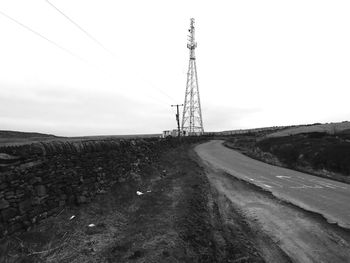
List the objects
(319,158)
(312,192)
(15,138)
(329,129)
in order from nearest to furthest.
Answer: (312,192)
(15,138)
(319,158)
(329,129)

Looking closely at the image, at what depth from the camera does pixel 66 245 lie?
6.39m

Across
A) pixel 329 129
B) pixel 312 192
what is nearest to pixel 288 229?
pixel 312 192

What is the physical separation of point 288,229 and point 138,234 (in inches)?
167

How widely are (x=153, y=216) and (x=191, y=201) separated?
1926 millimetres

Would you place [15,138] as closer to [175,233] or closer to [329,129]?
[175,233]

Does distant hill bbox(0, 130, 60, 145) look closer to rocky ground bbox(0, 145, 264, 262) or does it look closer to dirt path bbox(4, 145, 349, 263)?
dirt path bbox(4, 145, 349, 263)

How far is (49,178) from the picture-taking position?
7801 millimetres

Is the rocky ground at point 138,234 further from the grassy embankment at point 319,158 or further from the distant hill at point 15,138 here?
the grassy embankment at point 319,158

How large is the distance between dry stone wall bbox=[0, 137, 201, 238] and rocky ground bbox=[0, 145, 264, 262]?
0.32 meters

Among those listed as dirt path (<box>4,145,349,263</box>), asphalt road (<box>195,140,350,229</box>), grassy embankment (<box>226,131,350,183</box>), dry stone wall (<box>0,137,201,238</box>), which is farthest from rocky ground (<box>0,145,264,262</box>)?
grassy embankment (<box>226,131,350,183</box>)

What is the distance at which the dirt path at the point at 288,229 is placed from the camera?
247 inches

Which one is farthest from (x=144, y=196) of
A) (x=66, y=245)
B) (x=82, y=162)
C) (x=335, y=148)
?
(x=335, y=148)

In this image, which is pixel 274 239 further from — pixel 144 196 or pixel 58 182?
pixel 58 182

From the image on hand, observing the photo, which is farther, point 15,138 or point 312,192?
point 15,138
